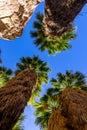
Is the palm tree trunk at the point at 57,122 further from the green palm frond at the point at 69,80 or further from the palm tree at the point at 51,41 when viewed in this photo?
the palm tree at the point at 51,41

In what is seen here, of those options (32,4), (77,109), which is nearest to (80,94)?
(77,109)

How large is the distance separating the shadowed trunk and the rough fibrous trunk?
5927mm

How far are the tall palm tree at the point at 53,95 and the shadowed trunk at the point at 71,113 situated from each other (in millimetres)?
3101

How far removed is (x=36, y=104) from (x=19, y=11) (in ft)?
18.3

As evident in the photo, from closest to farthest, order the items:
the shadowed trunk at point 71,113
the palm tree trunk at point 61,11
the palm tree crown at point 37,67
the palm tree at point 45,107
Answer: the shadowed trunk at point 71,113
the palm tree trunk at point 61,11
the palm tree at point 45,107
the palm tree crown at point 37,67

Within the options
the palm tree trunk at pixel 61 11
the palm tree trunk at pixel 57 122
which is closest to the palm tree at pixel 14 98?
the palm tree trunk at pixel 57 122

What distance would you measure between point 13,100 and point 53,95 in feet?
21.5

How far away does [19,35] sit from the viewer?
17.1 metres

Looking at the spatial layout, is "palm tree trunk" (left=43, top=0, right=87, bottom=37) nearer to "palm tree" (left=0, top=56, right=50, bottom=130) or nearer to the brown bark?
"palm tree" (left=0, top=56, right=50, bottom=130)

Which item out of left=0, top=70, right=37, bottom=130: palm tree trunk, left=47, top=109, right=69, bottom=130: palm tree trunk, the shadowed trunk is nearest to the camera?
left=0, top=70, right=37, bottom=130: palm tree trunk

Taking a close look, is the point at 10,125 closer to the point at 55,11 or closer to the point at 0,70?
the point at 55,11

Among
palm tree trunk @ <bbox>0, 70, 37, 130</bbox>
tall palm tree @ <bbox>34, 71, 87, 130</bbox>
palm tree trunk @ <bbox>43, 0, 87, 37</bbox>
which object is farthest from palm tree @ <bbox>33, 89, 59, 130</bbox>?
palm tree trunk @ <bbox>43, 0, 87, 37</bbox>

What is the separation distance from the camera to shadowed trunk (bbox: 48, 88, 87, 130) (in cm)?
966

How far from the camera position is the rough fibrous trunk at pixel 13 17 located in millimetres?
16375
